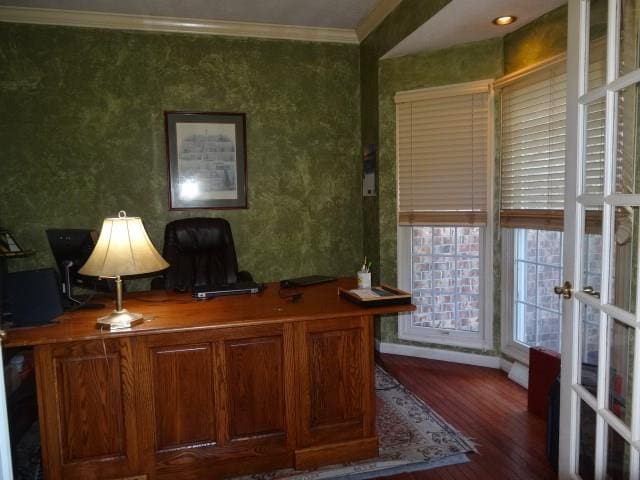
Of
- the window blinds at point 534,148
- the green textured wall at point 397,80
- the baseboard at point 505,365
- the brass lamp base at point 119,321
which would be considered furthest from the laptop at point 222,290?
the baseboard at point 505,365

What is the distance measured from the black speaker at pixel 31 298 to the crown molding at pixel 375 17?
273cm

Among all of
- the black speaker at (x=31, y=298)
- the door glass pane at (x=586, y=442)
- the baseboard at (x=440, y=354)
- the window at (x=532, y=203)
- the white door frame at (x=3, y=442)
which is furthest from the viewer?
the baseboard at (x=440, y=354)

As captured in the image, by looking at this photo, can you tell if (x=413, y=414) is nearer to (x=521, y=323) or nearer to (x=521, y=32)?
(x=521, y=323)

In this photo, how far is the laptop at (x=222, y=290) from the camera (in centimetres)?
245

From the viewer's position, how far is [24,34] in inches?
133

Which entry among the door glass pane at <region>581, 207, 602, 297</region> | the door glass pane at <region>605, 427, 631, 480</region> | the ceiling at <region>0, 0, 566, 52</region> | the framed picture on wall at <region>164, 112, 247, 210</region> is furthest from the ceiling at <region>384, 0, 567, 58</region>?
the door glass pane at <region>605, 427, 631, 480</region>

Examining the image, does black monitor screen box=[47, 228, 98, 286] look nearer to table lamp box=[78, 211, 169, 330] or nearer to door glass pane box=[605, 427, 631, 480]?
table lamp box=[78, 211, 169, 330]

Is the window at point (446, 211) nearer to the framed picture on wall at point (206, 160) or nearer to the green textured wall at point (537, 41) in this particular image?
the green textured wall at point (537, 41)

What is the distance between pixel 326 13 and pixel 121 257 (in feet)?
8.43

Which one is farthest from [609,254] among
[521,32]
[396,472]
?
[521,32]

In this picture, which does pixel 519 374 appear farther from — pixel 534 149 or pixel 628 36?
pixel 628 36

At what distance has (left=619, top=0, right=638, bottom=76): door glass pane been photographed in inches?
55.9

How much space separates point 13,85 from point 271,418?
3.06m

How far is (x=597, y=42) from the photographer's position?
5.20ft
